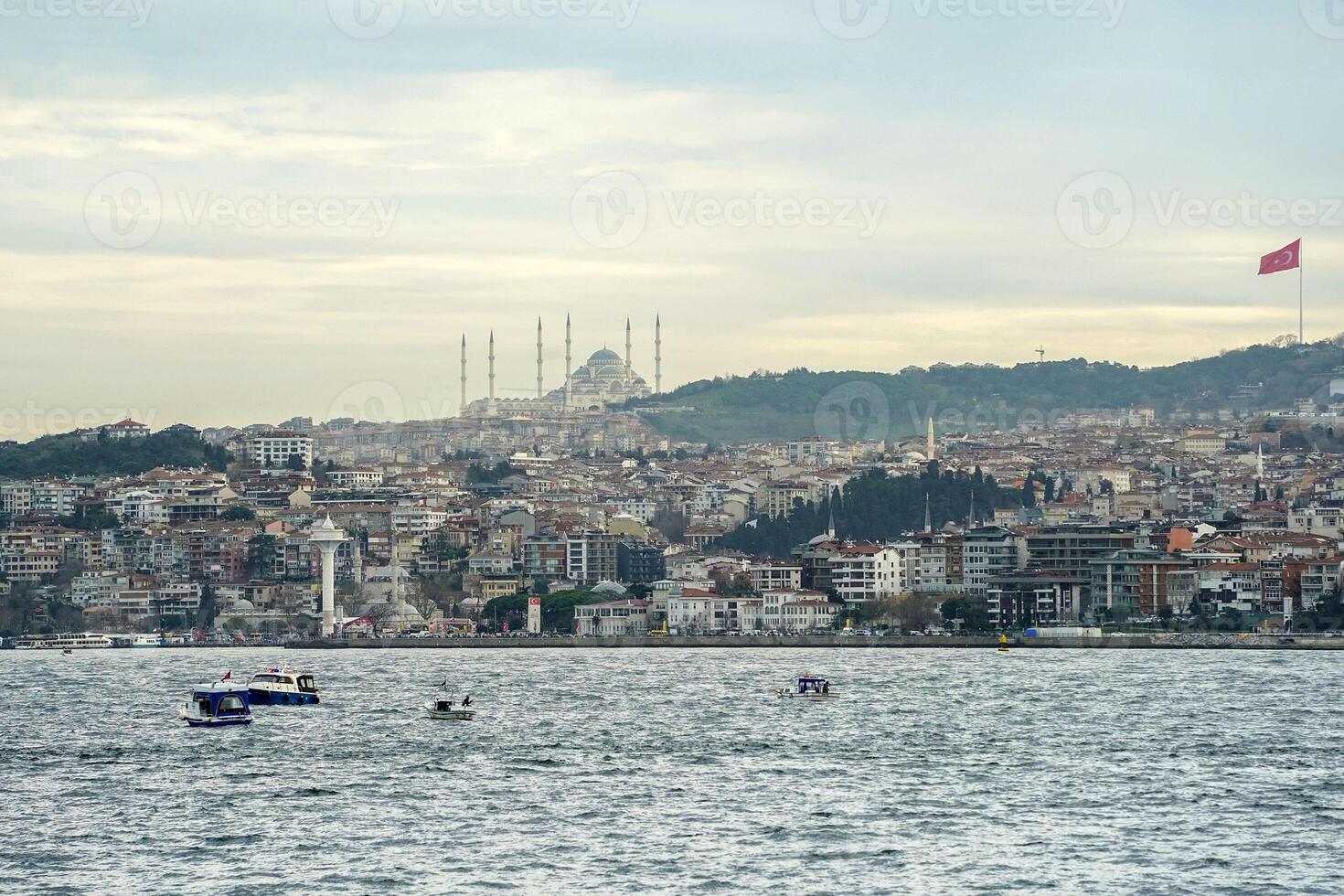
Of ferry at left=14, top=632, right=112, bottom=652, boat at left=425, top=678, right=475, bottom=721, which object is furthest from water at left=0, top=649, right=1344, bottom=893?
ferry at left=14, top=632, right=112, bottom=652

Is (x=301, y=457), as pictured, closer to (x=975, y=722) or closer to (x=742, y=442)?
(x=742, y=442)

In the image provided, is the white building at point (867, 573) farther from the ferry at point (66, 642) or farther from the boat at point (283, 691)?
the boat at point (283, 691)

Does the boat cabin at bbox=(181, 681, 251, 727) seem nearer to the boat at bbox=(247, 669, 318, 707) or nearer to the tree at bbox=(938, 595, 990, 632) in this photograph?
the boat at bbox=(247, 669, 318, 707)

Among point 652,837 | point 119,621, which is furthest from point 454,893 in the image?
point 119,621

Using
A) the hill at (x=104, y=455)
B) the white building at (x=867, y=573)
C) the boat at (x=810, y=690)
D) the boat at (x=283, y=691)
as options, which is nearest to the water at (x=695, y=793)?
the boat at (x=810, y=690)

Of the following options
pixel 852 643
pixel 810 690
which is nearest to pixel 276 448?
pixel 852 643

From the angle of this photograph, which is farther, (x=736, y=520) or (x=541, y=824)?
(x=736, y=520)

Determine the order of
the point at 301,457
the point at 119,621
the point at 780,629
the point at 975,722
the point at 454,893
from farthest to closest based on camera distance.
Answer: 1. the point at 301,457
2. the point at 119,621
3. the point at 780,629
4. the point at 975,722
5. the point at 454,893
